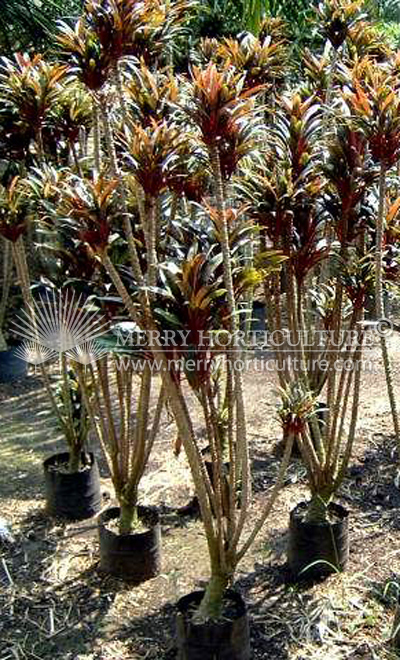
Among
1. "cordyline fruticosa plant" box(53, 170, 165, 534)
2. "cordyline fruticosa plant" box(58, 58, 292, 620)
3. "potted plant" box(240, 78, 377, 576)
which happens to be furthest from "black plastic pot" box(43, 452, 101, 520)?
"cordyline fruticosa plant" box(58, 58, 292, 620)

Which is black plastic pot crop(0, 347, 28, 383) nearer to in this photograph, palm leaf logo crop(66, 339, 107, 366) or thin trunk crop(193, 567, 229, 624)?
palm leaf logo crop(66, 339, 107, 366)

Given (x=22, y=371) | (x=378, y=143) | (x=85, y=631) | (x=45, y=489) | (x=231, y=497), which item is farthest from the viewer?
(x=22, y=371)

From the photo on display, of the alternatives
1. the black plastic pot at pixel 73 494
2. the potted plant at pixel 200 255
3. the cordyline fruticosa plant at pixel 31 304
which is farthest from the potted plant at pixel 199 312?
the black plastic pot at pixel 73 494

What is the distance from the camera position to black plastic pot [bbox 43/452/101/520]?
3727 millimetres

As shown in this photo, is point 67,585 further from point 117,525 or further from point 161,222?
point 161,222

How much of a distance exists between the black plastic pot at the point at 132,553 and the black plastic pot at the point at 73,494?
1.52 ft

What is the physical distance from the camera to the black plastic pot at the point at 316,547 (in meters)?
3.17

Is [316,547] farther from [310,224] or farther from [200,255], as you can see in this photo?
[200,255]

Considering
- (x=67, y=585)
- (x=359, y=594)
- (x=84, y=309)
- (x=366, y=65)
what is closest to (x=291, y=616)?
(x=359, y=594)

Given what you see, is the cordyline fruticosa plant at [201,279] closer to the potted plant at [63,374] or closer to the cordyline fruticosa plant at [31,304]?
the potted plant at [63,374]

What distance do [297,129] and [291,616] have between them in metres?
1.78

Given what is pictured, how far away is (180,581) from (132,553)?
0.23 meters

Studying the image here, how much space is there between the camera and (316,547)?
3.18 metres

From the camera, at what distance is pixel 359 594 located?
10.2 ft
